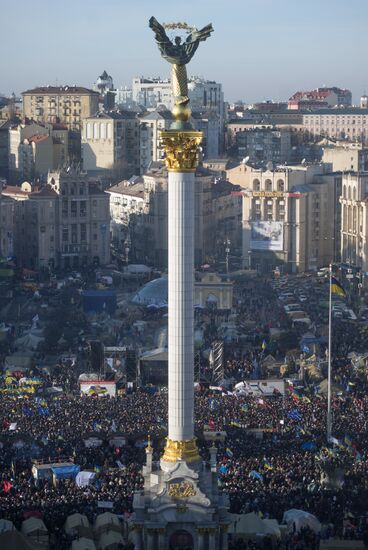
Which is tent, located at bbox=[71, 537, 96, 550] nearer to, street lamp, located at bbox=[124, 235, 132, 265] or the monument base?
the monument base

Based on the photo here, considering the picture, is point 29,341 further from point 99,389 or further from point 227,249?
point 227,249

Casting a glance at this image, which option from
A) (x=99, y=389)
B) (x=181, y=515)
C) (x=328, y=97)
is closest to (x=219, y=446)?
(x=99, y=389)

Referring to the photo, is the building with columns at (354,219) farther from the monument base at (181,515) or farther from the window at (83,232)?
the monument base at (181,515)

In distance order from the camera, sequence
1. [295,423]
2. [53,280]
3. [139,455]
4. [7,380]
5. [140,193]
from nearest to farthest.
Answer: [139,455] < [295,423] < [7,380] < [53,280] < [140,193]

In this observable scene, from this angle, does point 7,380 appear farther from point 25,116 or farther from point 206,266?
point 25,116

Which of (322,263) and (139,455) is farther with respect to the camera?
(322,263)

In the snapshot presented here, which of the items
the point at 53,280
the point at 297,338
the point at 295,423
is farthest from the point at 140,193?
the point at 295,423
